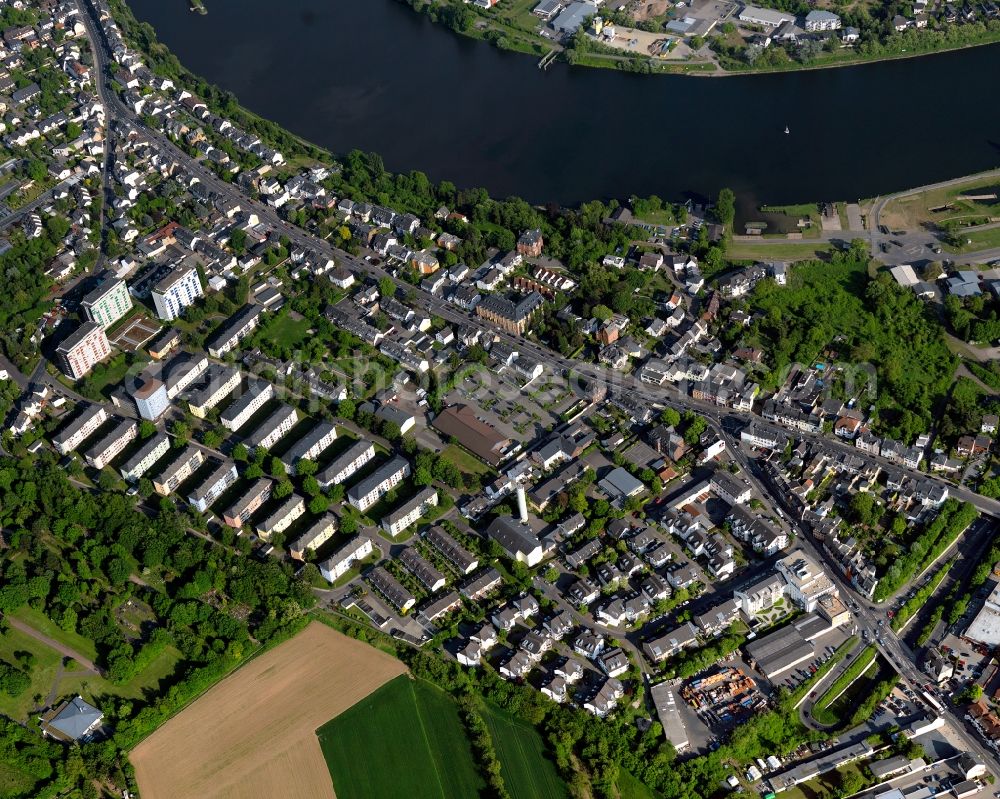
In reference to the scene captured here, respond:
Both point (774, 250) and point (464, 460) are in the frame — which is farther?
point (774, 250)

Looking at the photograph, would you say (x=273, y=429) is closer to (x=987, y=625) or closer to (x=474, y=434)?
(x=474, y=434)

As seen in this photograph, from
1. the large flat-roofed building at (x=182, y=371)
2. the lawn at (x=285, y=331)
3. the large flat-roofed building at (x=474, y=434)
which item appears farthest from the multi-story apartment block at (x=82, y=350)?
the large flat-roofed building at (x=474, y=434)

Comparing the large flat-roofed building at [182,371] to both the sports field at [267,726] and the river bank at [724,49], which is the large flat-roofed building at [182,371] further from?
the river bank at [724,49]

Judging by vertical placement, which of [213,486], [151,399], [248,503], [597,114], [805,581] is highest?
[597,114]

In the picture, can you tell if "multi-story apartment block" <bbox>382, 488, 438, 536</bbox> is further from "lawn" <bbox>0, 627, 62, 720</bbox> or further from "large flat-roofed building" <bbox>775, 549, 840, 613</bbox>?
"large flat-roofed building" <bbox>775, 549, 840, 613</bbox>

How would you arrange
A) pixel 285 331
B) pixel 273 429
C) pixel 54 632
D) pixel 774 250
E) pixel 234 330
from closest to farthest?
1. pixel 54 632
2. pixel 273 429
3. pixel 234 330
4. pixel 285 331
5. pixel 774 250

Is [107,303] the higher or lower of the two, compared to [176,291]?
lower

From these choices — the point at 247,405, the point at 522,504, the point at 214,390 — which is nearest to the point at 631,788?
the point at 522,504
